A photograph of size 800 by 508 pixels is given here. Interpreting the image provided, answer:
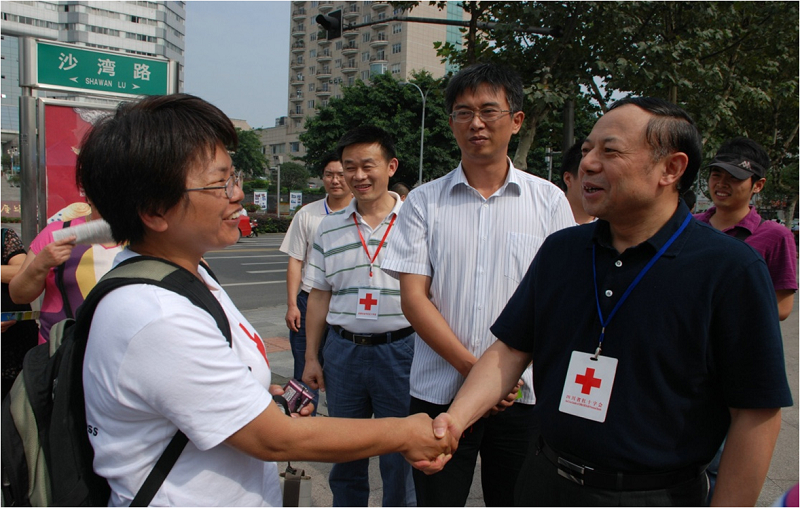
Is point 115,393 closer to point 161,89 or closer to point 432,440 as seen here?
point 432,440

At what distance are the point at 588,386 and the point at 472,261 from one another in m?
0.86

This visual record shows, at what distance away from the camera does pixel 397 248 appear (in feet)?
8.11

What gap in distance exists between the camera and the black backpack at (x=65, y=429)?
1.32 metres

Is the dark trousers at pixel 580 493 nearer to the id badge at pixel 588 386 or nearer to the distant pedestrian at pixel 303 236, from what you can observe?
the id badge at pixel 588 386

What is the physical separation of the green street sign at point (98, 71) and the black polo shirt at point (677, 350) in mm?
3647

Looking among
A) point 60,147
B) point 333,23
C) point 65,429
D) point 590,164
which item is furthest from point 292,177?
point 65,429

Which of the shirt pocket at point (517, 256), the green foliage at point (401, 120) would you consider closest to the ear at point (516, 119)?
the shirt pocket at point (517, 256)

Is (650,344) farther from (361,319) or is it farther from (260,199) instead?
(260,199)

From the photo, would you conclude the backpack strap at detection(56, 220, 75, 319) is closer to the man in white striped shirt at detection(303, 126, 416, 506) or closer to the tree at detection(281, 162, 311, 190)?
the man in white striped shirt at detection(303, 126, 416, 506)

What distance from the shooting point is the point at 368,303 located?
10.2 feet

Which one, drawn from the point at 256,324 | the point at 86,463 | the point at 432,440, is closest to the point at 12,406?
the point at 86,463

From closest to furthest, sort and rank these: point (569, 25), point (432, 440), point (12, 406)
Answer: point (12, 406), point (432, 440), point (569, 25)

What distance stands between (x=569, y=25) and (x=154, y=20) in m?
98.9

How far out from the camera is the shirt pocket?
92.2 inches
